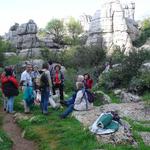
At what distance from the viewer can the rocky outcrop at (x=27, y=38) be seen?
2293 inches

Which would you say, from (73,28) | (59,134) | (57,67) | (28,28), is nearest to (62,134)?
(59,134)

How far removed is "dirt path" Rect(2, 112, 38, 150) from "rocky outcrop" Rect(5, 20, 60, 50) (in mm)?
41796

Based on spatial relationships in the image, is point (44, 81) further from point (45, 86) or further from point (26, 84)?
point (26, 84)

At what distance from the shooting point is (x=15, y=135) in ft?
44.9

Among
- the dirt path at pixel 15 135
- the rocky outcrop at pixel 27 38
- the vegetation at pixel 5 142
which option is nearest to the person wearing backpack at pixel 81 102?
the dirt path at pixel 15 135

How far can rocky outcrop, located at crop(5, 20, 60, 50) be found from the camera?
191 ft

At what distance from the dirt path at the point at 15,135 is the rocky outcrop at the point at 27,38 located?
41.8 metres

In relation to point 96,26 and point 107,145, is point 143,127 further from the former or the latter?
point 96,26

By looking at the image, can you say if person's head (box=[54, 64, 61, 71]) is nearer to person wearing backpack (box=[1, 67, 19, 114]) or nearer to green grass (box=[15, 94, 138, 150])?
person wearing backpack (box=[1, 67, 19, 114])

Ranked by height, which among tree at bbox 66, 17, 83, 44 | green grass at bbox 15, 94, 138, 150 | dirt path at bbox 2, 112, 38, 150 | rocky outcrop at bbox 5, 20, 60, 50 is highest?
tree at bbox 66, 17, 83, 44

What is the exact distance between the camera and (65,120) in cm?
1498

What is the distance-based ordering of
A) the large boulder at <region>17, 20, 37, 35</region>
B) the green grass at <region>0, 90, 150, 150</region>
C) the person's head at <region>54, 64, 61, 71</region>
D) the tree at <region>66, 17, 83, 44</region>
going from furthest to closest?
the tree at <region>66, 17, 83, 44</region>, the large boulder at <region>17, 20, 37, 35</region>, the person's head at <region>54, 64, 61, 71</region>, the green grass at <region>0, 90, 150, 150</region>

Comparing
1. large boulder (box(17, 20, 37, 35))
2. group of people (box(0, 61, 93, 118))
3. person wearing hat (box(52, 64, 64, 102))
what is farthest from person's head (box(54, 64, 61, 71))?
large boulder (box(17, 20, 37, 35))

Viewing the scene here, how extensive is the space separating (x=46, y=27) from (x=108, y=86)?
50307mm
